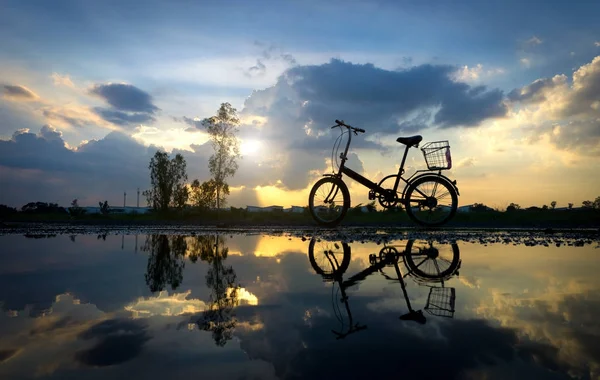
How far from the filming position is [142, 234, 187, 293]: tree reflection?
446 centimetres

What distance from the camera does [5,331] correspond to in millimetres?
2691

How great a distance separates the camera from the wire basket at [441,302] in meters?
3.10

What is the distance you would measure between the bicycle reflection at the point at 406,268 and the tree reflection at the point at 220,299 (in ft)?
2.49

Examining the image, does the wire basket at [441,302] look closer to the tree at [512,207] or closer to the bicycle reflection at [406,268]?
the bicycle reflection at [406,268]

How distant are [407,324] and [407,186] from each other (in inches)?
369

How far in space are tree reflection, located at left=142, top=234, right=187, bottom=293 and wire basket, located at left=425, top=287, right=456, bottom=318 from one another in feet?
8.48

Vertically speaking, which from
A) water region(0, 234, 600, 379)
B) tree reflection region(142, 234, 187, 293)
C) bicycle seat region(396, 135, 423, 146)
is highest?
bicycle seat region(396, 135, 423, 146)

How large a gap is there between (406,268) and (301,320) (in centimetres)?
283

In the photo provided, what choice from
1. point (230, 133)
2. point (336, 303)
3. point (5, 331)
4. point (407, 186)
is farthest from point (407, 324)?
point (230, 133)

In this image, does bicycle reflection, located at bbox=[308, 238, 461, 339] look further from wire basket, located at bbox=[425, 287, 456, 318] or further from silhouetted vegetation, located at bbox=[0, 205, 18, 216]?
silhouetted vegetation, located at bbox=[0, 205, 18, 216]

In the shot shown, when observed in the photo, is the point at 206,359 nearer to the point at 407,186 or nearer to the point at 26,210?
the point at 407,186

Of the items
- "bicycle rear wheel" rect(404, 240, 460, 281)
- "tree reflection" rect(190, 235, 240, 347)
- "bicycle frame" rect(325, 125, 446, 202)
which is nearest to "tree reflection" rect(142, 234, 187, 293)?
"tree reflection" rect(190, 235, 240, 347)

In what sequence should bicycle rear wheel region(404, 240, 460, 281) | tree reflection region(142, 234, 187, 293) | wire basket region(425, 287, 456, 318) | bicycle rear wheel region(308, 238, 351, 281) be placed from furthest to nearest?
bicycle rear wheel region(308, 238, 351, 281) < bicycle rear wheel region(404, 240, 460, 281) < tree reflection region(142, 234, 187, 293) < wire basket region(425, 287, 456, 318)

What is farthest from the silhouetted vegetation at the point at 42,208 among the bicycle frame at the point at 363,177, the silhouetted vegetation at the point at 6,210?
the bicycle frame at the point at 363,177
